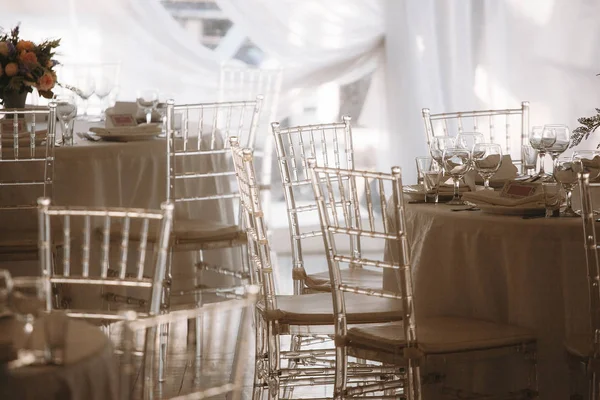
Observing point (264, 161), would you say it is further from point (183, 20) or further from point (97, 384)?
point (97, 384)

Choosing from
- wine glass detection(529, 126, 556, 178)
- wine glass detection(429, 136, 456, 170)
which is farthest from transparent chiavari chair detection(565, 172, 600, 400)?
wine glass detection(529, 126, 556, 178)

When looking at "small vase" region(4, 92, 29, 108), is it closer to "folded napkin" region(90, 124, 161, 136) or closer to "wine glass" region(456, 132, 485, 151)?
"folded napkin" region(90, 124, 161, 136)

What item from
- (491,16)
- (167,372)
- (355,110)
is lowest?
(167,372)

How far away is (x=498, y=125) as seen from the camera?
5.94 meters

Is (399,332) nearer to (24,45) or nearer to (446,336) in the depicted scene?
(446,336)

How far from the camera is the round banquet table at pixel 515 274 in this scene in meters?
3.00

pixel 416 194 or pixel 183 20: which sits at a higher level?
pixel 183 20

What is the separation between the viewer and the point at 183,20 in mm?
6934

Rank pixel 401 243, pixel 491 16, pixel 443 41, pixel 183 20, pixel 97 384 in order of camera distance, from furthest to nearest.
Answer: pixel 183 20
pixel 443 41
pixel 491 16
pixel 401 243
pixel 97 384

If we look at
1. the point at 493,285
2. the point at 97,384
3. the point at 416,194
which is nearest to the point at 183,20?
the point at 416,194

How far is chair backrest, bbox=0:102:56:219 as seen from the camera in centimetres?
444

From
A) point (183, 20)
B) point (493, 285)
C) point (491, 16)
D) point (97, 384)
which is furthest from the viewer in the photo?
point (183, 20)

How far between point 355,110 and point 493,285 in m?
4.26

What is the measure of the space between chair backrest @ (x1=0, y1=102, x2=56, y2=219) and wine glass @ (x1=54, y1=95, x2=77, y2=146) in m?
0.10
